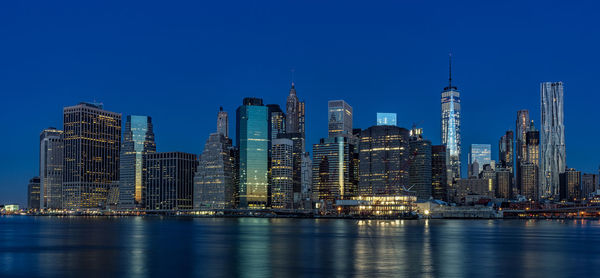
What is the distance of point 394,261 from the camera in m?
71.4

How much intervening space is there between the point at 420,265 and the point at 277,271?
16.0 m

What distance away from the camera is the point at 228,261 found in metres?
73.8

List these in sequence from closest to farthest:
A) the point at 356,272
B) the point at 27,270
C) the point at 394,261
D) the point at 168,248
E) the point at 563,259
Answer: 1. the point at 356,272
2. the point at 27,270
3. the point at 394,261
4. the point at 563,259
5. the point at 168,248

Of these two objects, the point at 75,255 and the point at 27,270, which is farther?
the point at 75,255

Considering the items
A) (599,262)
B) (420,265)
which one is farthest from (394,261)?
(599,262)

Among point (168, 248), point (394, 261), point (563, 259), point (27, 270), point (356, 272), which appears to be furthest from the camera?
point (168, 248)

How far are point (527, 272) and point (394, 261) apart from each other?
1434 centimetres

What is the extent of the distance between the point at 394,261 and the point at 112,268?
30.6 meters

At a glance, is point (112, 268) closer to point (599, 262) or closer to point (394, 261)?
point (394, 261)

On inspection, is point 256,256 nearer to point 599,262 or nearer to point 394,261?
point 394,261

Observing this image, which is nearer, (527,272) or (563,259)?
(527,272)

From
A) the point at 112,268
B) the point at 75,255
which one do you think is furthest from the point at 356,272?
the point at 75,255

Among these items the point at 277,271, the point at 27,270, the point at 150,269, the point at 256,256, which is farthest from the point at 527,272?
the point at 27,270

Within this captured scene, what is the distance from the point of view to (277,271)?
62812 mm
